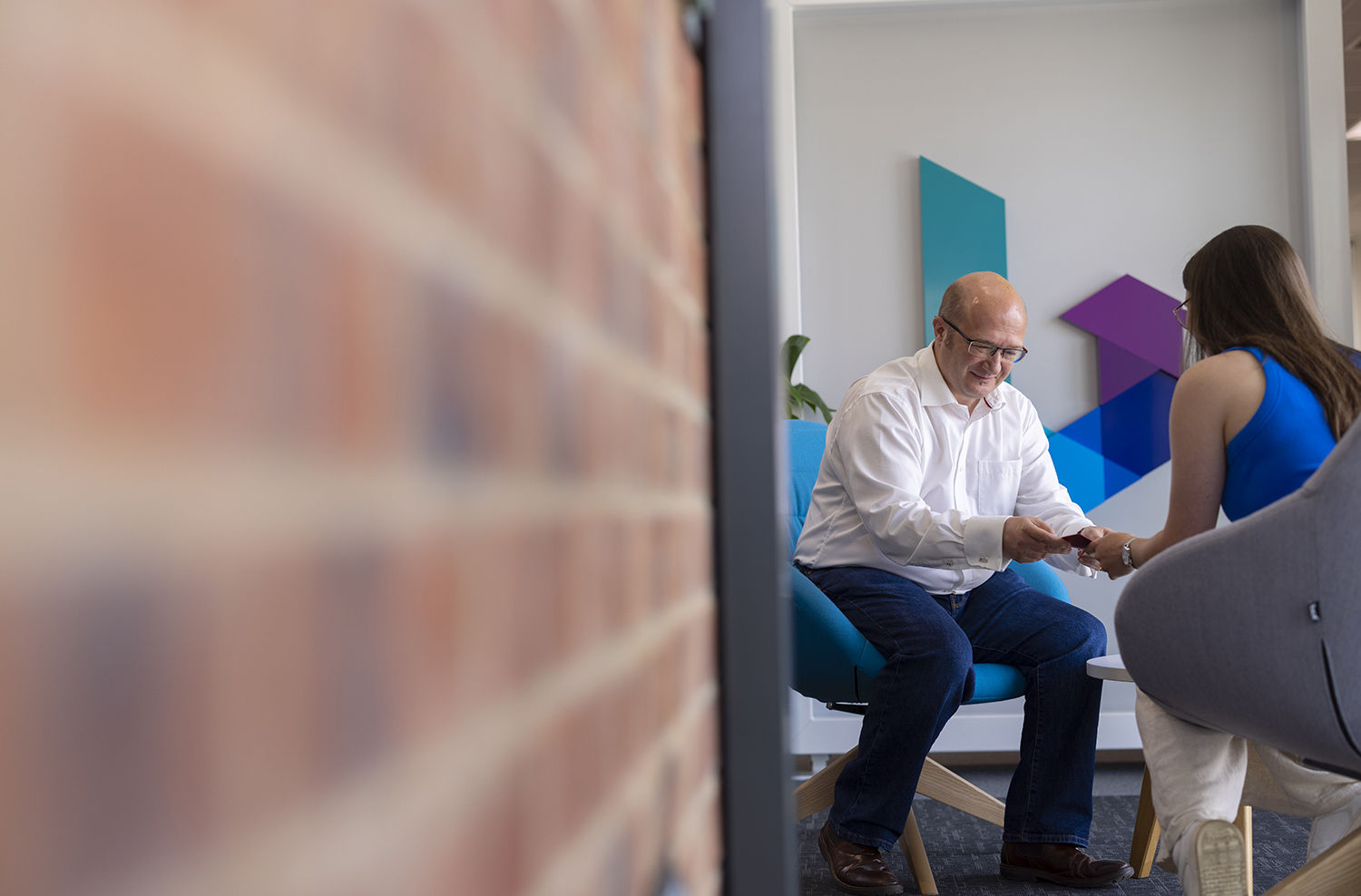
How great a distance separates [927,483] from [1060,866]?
Result: 34.9 inches

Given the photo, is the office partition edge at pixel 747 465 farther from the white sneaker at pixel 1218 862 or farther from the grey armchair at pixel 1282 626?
the white sneaker at pixel 1218 862

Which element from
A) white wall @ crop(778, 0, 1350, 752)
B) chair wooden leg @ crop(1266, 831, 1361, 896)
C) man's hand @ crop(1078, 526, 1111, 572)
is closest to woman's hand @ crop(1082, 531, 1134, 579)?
man's hand @ crop(1078, 526, 1111, 572)

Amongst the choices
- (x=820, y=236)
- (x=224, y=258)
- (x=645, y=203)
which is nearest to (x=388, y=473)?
(x=224, y=258)

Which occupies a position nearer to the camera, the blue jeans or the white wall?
the blue jeans

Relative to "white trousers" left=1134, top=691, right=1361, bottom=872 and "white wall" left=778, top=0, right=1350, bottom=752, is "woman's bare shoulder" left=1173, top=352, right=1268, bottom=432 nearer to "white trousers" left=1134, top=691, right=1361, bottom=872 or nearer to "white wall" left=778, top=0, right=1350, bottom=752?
"white trousers" left=1134, top=691, right=1361, bottom=872

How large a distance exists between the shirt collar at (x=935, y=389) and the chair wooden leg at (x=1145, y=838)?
0.93 metres

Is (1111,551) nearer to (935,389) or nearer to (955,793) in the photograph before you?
(935,389)

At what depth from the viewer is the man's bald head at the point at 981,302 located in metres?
2.29

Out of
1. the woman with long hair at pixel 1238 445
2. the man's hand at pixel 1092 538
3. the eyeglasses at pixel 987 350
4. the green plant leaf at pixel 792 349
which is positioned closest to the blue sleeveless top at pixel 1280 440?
the woman with long hair at pixel 1238 445

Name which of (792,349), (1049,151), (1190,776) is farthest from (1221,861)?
(1049,151)

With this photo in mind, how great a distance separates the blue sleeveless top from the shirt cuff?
544 mm

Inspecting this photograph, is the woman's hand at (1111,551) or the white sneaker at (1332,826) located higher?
the woman's hand at (1111,551)

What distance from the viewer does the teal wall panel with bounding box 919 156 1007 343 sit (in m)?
3.40

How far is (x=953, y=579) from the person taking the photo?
220 cm
